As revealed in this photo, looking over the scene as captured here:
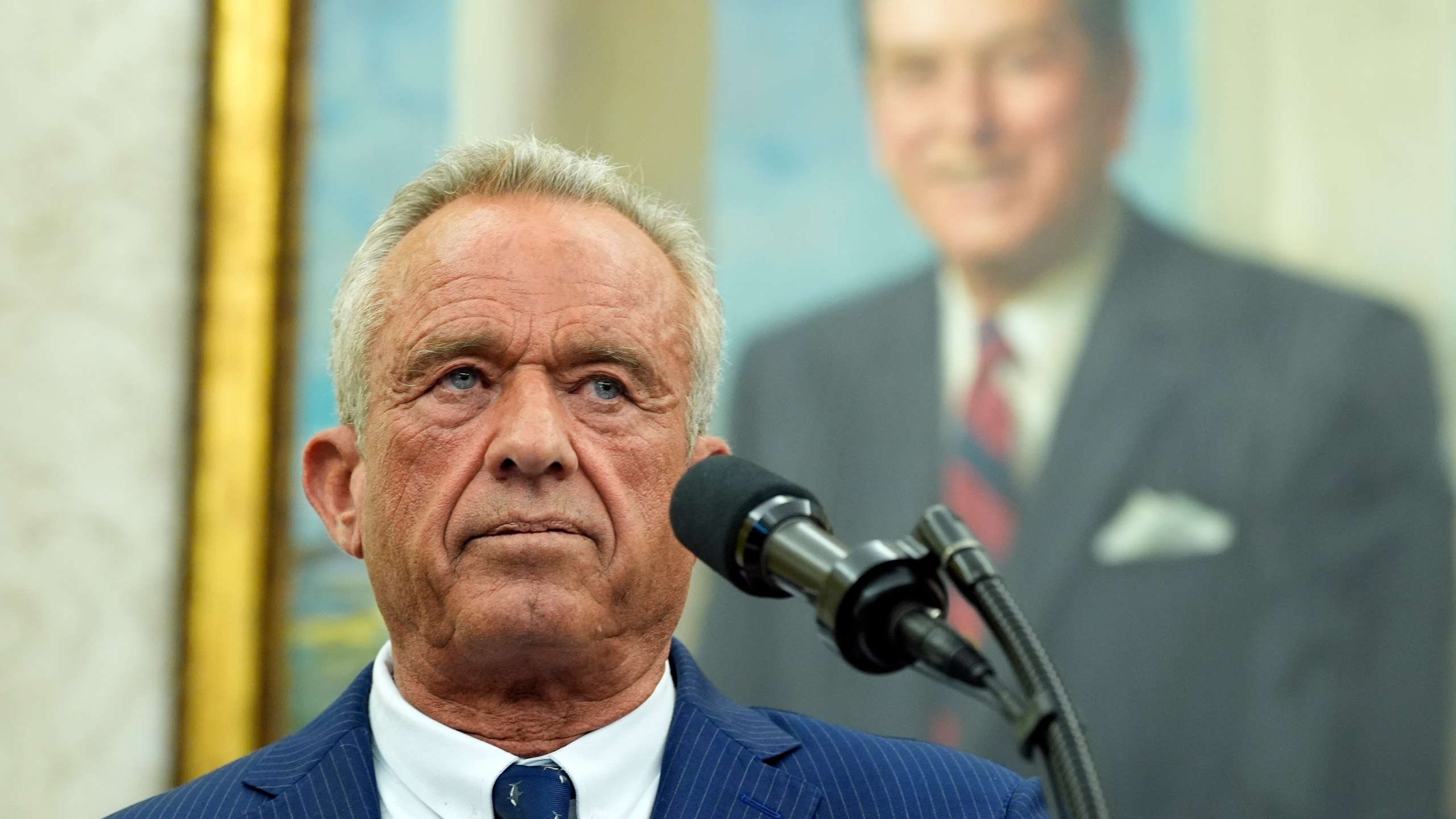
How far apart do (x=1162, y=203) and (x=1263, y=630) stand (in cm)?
99

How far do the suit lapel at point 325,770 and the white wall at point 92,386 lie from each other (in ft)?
4.38

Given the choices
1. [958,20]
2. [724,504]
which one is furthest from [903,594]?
[958,20]

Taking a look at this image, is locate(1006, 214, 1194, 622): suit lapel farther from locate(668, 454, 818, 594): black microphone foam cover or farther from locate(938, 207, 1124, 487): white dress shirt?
locate(668, 454, 818, 594): black microphone foam cover

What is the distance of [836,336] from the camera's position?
3463 millimetres

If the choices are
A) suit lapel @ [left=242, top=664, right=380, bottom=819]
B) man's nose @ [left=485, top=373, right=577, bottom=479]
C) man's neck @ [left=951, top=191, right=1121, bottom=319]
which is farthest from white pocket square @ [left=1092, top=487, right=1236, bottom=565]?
suit lapel @ [left=242, top=664, right=380, bottom=819]

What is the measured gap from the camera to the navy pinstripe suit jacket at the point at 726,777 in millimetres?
2102

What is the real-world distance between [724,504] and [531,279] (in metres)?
0.87

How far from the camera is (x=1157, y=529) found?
3.19 m

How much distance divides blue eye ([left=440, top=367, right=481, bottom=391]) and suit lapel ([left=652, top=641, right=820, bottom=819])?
59 cm

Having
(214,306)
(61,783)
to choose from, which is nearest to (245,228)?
(214,306)

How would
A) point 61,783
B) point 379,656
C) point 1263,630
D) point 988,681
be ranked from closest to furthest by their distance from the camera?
1. point 988,681
2. point 379,656
3. point 1263,630
4. point 61,783

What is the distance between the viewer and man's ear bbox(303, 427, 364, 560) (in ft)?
7.64

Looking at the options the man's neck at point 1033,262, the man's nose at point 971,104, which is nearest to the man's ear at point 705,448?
the man's neck at point 1033,262

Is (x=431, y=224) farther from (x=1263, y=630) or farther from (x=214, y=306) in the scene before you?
(x=1263, y=630)
